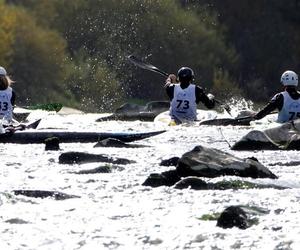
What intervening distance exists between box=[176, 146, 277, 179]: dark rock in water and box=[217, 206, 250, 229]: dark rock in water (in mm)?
2202

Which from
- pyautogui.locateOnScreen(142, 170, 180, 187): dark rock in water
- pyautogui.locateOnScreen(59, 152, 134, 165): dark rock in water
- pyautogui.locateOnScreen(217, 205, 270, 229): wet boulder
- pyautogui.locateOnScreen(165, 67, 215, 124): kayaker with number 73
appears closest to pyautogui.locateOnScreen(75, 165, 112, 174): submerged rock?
pyautogui.locateOnScreen(59, 152, 134, 165): dark rock in water

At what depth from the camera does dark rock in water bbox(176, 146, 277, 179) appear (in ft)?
32.4

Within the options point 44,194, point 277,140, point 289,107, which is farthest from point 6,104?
point 44,194

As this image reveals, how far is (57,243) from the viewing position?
7.09 metres

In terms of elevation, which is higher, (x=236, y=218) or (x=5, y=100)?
(x=236, y=218)

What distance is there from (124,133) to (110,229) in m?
7.89

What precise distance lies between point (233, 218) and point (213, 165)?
2.52 meters

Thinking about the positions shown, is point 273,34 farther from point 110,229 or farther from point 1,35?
point 110,229

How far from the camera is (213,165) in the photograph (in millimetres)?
10039

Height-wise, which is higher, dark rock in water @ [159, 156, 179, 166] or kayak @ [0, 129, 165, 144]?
dark rock in water @ [159, 156, 179, 166]

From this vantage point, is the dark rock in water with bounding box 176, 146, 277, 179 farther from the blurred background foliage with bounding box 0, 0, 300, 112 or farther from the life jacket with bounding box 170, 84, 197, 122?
the blurred background foliage with bounding box 0, 0, 300, 112

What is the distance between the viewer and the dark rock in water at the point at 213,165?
9.89 meters

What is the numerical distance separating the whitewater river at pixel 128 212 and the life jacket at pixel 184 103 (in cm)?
696

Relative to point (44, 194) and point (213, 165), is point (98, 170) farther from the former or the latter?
point (44, 194)
